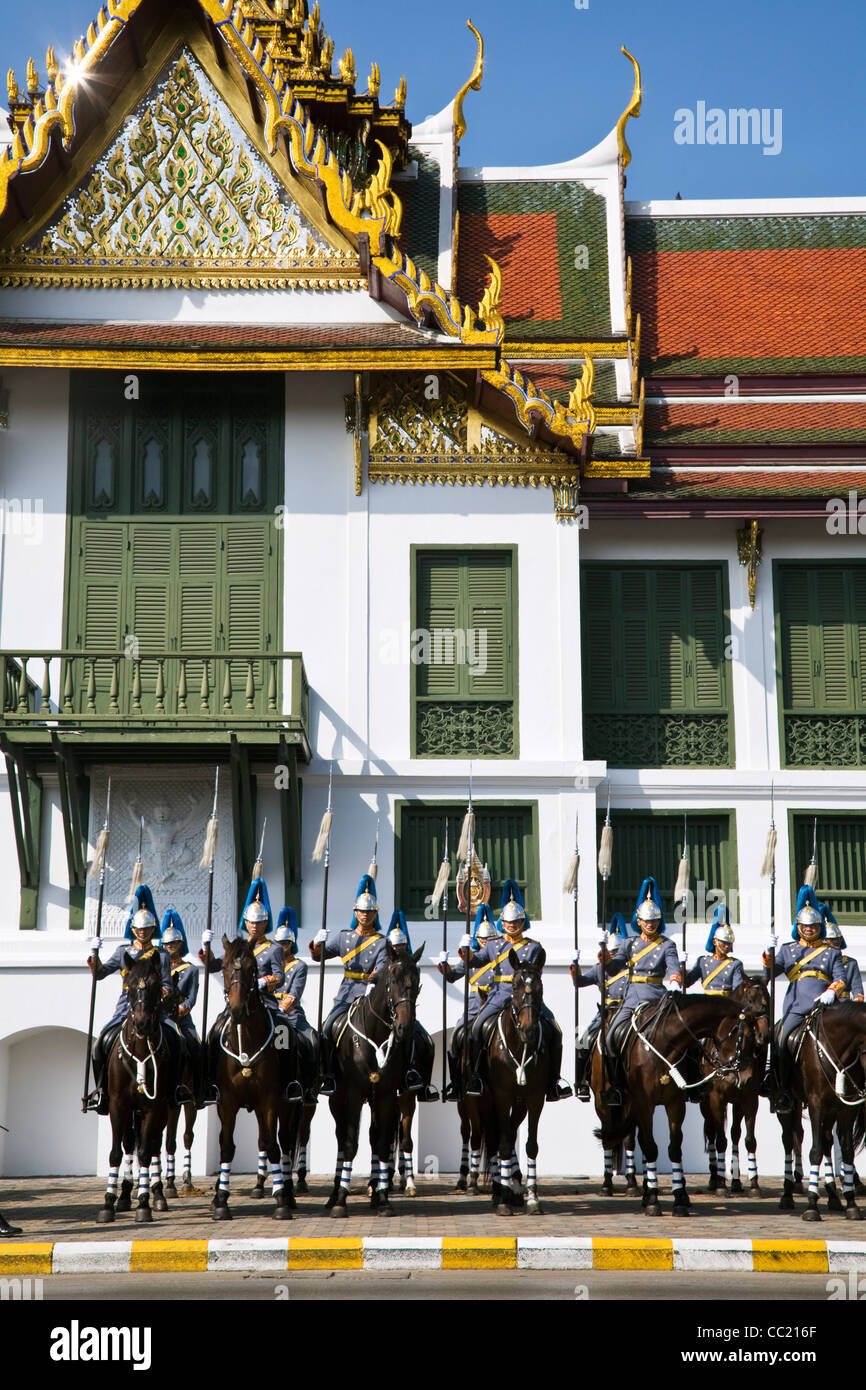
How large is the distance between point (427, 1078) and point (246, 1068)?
2.22 metres

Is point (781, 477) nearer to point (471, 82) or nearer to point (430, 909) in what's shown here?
point (430, 909)

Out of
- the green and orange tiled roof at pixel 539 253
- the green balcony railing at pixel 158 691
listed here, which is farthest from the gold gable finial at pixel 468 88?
the green balcony railing at pixel 158 691

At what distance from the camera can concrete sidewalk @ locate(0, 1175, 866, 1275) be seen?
497 inches

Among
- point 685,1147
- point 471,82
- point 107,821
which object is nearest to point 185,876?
point 107,821

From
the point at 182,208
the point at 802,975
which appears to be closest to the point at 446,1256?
the point at 802,975

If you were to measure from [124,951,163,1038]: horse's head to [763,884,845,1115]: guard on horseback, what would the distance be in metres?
5.96

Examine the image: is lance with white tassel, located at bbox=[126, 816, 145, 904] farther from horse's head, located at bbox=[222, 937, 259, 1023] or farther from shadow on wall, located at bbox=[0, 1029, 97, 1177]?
horse's head, located at bbox=[222, 937, 259, 1023]

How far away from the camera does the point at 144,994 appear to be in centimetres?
1518

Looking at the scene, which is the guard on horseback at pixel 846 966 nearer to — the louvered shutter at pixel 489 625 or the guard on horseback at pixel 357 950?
the guard on horseback at pixel 357 950

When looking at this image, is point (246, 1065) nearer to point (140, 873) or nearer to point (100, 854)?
point (100, 854)

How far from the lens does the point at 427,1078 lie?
16.7 metres

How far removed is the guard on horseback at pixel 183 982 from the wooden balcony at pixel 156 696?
323 cm

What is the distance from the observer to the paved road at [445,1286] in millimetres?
11492

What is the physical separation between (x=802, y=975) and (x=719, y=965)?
164 cm
